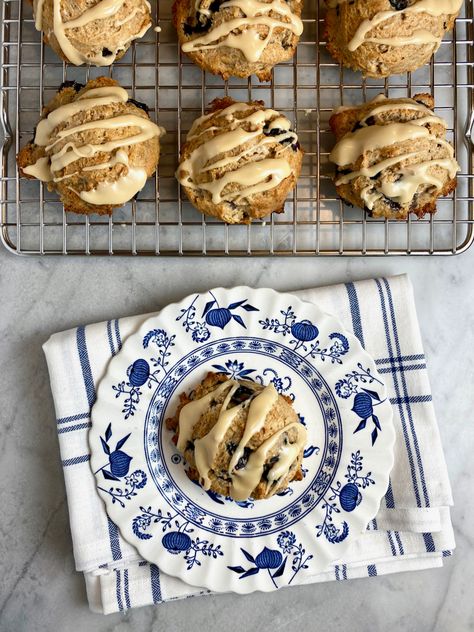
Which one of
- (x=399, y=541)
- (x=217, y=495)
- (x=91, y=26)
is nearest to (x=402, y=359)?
(x=399, y=541)

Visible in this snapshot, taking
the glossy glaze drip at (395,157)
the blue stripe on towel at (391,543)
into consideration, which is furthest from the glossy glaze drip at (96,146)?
the blue stripe on towel at (391,543)

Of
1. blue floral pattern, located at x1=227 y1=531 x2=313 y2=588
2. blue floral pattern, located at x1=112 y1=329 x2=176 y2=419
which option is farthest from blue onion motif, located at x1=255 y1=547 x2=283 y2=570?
blue floral pattern, located at x1=112 y1=329 x2=176 y2=419

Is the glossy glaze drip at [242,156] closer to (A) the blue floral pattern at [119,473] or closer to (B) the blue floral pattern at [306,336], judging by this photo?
(B) the blue floral pattern at [306,336]

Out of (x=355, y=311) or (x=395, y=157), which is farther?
(x=355, y=311)

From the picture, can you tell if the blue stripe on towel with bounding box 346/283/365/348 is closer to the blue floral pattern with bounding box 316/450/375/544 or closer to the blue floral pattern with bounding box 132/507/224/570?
the blue floral pattern with bounding box 316/450/375/544

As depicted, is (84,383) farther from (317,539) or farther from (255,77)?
(255,77)

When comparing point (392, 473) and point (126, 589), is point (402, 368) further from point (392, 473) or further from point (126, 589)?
point (126, 589)
